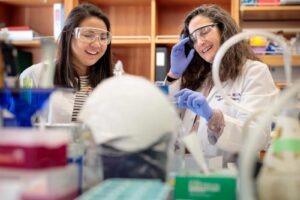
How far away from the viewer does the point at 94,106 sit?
2.13ft

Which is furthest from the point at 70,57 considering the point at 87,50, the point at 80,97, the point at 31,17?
the point at 31,17

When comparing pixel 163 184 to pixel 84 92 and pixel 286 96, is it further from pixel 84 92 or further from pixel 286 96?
pixel 84 92

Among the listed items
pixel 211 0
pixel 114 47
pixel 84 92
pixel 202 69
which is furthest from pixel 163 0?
pixel 84 92

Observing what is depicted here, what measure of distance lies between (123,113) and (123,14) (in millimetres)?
2395

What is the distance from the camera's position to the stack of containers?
0.55 meters

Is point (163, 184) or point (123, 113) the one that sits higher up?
point (123, 113)

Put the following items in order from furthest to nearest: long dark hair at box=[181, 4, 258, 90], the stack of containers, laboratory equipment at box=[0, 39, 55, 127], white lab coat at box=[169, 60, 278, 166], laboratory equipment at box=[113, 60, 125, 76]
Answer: long dark hair at box=[181, 4, 258, 90]
white lab coat at box=[169, 60, 278, 166]
laboratory equipment at box=[113, 60, 125, 76]
laboratory equipment at box=[0, 39, 55, 127]
the stack of containers

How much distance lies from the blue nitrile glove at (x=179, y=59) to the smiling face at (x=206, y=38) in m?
0.07

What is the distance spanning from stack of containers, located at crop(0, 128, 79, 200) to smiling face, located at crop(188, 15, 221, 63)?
3.92ft

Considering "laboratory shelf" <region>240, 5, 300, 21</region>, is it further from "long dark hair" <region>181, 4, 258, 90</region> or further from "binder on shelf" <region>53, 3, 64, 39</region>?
"binder on shelf" <region>53, 3, 64, 39</region>

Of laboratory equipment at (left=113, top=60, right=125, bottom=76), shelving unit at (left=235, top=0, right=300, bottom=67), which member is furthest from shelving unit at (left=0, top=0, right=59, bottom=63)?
laboratory equipment at (left=113, top=60, right=125, bottom=76)

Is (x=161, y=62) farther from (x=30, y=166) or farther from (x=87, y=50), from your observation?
(x=30, y=166)

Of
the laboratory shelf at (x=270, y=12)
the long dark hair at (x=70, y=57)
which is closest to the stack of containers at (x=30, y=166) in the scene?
the long dark hair at (x=70, y=57)

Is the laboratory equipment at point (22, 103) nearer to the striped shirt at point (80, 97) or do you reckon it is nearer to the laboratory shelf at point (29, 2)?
the striped shirt at point (80, 97)
